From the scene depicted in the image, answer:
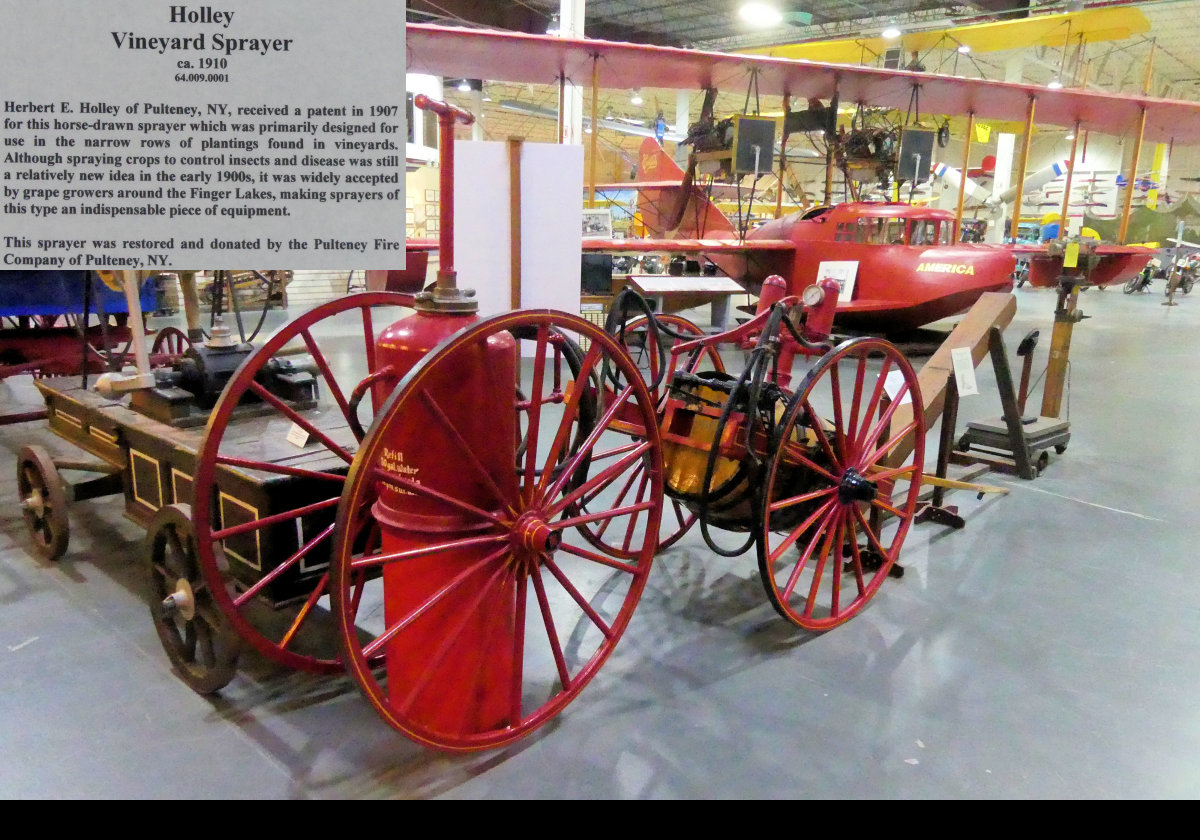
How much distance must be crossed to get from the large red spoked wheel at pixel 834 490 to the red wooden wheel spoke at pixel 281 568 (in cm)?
119

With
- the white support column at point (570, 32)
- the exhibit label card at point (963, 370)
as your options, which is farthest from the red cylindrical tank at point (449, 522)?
the white support column at point (570, 32)

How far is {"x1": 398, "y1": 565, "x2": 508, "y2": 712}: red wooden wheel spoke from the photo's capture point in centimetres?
168

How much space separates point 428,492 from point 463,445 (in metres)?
0.12

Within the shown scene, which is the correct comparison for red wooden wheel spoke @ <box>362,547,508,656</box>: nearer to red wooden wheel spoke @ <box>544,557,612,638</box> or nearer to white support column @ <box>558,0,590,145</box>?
red wooden wheel spoke @ <box>544,557,612,638</box>

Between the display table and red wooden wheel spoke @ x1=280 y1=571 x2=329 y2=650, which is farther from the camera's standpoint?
the display table

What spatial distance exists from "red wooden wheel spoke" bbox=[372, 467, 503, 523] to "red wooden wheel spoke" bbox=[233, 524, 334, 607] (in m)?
0.43

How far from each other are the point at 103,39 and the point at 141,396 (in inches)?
69.6

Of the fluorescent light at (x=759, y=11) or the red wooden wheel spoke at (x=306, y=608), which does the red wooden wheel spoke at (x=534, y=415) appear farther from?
the fluorescent light at (x=759, y=11)

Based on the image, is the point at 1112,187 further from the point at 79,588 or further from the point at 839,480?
the point at 79,588

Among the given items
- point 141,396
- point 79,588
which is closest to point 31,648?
point 79,588

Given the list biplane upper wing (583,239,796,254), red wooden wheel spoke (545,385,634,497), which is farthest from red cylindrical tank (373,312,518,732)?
biplane upper wing (583,239,796,254)

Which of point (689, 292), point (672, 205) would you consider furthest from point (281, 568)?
point (672, 205)

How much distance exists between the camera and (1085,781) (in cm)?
178

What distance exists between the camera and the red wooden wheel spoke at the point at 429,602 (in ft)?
5.05
